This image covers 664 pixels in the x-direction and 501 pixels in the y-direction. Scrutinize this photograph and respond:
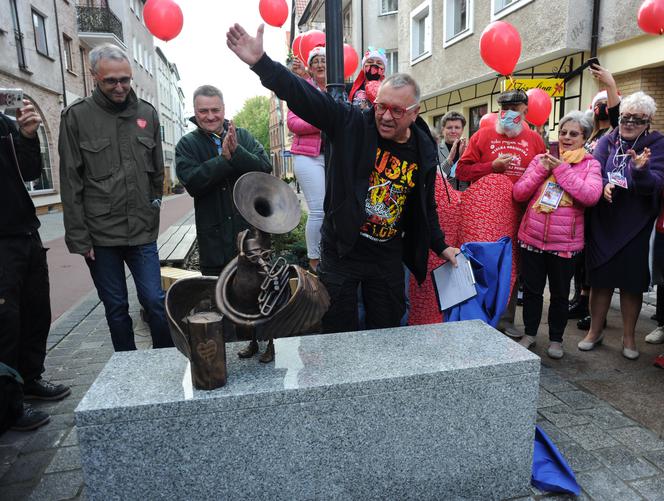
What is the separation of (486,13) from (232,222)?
452 inches

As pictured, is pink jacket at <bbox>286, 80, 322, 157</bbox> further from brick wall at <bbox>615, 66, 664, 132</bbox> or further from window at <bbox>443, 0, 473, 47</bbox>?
window at <bbox>443, 0, 473, 47</bbox>

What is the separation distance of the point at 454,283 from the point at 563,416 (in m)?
1.09

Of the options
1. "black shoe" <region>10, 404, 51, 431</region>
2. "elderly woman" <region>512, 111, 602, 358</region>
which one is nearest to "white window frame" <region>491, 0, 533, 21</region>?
"elderly woman" <region>512, 111, 602, 358</region>

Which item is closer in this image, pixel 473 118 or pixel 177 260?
pixel 177 260

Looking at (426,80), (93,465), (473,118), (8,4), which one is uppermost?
(8,4)

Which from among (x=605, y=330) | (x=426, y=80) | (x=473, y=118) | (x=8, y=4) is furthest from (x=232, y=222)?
(x=8, y=4)

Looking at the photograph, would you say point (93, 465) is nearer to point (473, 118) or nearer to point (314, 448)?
point (314, 448)

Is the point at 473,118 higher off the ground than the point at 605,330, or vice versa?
the point at 473,118

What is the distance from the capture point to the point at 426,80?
16.1 meters

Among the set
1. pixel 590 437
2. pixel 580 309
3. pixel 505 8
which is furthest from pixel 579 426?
pixel 505 8

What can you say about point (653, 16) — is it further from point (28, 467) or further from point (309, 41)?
point (28, 467)

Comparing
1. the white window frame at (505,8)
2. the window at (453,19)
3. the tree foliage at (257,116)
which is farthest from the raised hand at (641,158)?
the tree foliage at (257,116)

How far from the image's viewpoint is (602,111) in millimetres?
4562

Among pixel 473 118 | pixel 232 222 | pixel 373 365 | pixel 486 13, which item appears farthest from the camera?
pixel 473 118
